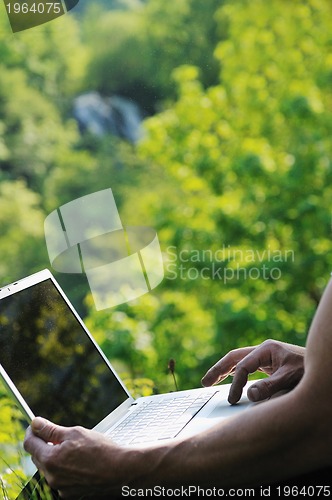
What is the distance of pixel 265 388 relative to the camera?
42.7 inches

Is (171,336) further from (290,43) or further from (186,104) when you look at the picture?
(290,43)

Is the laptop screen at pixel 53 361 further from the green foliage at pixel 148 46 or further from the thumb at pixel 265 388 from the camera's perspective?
the green foliage at pixel 148 46

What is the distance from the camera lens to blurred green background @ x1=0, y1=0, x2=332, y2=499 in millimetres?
2977

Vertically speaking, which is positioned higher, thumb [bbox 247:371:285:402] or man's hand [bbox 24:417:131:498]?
man's hand [bbox 24:417:131:498]

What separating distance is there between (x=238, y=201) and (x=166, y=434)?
2.22 metres

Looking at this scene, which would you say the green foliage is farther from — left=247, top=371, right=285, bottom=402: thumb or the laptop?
left=247, top=371, right=285, bottom=402: thumb

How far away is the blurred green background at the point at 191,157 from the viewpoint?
9.77ft

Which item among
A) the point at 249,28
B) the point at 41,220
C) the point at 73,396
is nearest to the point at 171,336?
the point at 41,220

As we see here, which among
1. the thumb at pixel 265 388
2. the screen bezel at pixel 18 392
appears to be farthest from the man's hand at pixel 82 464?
the thumb at pixel 265 388

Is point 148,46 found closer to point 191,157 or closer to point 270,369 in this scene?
point 191,157

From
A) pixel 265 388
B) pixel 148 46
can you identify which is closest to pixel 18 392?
pixel 265 388

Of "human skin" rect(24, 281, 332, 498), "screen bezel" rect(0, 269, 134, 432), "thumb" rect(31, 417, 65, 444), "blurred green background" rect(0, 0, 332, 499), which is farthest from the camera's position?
"blurred green background" rect(0, 0, 332, 499)

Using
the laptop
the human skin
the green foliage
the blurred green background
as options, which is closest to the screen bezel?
the laptop

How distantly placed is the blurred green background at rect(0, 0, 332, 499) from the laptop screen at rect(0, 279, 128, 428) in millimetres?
1504
